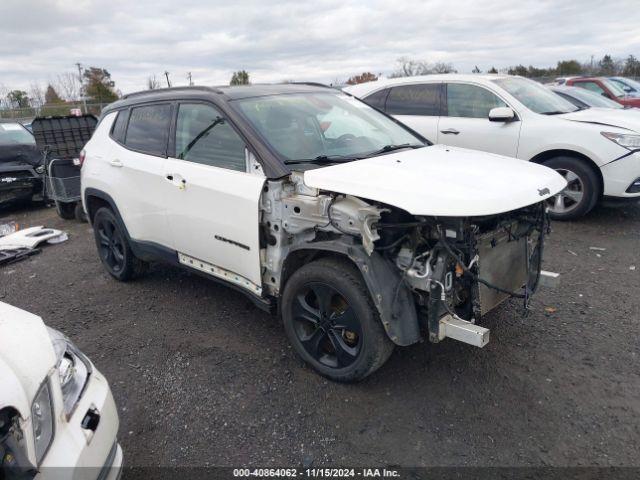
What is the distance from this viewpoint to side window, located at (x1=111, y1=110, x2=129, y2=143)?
14.7ft

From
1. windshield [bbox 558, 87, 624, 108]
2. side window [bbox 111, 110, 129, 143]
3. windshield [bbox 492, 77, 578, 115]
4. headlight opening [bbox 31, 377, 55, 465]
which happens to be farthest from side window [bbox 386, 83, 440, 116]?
headlight opening [bbox 31, 377, 55, 465]

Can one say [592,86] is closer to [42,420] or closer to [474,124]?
[474,124]

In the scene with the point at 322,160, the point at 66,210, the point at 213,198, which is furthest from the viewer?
the point at 66,210

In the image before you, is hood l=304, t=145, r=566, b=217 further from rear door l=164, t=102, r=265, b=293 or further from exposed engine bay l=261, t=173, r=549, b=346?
rear door l=164, t=102, r=265, b=293

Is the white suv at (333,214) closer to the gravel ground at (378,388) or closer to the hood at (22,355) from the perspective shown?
the gravel ground at (378,388)

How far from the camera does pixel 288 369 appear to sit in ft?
10.7

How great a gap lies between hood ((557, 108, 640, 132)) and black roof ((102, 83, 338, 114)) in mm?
3574

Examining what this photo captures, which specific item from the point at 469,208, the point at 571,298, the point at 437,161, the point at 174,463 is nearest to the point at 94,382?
the point at 174,463

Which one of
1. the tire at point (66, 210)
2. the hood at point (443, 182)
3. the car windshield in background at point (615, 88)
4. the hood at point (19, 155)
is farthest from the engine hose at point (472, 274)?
the car windshield in background at point (615, 88)

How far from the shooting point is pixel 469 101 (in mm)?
6609

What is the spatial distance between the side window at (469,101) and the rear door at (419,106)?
174mm

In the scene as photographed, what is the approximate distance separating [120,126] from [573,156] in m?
5.25

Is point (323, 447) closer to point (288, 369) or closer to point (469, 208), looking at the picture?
point (288, 369)

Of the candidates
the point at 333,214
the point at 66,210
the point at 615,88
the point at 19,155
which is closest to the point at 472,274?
the point at 333,214
